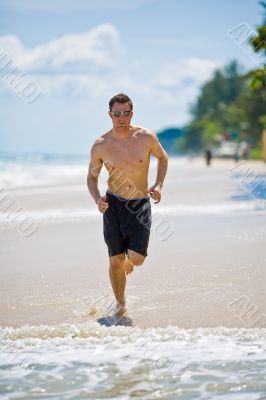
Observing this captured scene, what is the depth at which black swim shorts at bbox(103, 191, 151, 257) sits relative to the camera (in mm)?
6426

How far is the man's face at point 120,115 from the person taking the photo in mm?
6293

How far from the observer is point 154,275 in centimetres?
818

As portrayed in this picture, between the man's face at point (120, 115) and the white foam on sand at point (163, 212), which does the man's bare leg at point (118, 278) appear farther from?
the white foam on sand at point (163, 212)

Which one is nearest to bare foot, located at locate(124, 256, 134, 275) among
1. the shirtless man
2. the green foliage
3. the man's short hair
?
the shirtless man

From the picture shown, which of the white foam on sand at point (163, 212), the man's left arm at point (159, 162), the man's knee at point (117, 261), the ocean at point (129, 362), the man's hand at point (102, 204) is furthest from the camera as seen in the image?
the white foam on sand at point (163, 212)

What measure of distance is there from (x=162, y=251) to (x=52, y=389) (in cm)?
530

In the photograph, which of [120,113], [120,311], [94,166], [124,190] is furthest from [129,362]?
[120,113]

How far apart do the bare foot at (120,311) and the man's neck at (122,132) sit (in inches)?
58.6

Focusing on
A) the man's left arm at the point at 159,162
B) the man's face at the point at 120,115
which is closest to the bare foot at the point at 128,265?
the man's left arm at the point at 159,162

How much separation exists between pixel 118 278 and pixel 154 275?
1656 mm

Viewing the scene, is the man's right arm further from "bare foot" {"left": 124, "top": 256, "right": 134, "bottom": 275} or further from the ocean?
the ocean

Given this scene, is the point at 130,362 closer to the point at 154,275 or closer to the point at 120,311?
the point at 120,311

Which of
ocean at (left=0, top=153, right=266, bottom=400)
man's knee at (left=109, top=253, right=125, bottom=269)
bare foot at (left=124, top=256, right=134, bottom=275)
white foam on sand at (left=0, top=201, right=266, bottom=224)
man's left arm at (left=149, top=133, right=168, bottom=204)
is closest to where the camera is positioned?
ocean at (left=0, top=153, right=266, bottom=400)

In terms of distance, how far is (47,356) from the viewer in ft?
17.3
